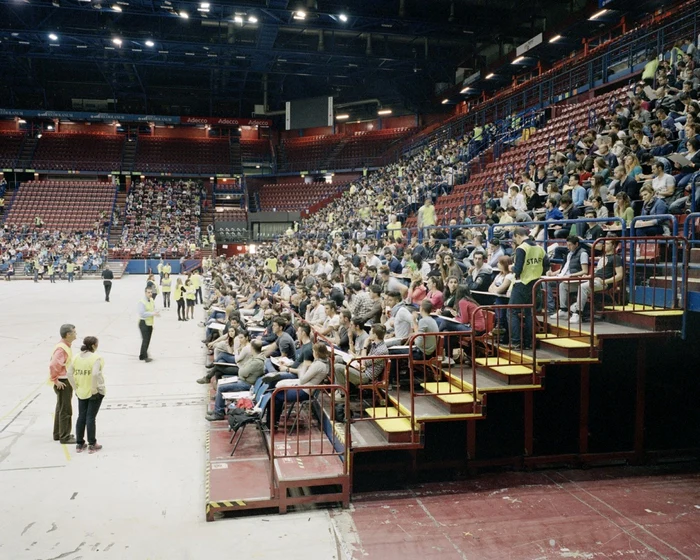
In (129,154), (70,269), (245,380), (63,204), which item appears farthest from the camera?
(129,154)

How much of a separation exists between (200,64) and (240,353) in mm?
30614

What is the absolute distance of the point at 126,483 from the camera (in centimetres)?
660

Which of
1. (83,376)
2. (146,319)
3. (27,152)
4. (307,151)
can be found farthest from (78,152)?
(83,376)

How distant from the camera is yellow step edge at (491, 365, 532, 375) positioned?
6.78m

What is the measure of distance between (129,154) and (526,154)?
38.4 m

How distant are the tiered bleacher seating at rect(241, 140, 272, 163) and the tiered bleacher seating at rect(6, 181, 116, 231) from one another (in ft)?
35.3

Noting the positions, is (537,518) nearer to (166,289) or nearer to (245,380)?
(245,380)

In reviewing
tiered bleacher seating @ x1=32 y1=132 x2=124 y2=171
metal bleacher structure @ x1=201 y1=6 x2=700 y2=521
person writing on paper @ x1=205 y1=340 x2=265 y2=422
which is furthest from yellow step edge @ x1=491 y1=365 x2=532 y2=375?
tiered bleacher seating @ x1=32 y1=132 x2=124 y2=171

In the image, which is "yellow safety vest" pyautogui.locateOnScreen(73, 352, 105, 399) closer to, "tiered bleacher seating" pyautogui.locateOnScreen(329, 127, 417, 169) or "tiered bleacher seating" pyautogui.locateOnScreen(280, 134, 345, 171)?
"tiered bleacher seating" pyautogui.locateOnScreen(329, 127, 417, 169)

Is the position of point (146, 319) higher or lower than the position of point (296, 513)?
higher

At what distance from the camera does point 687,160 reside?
28.4 feet

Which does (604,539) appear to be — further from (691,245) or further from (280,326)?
(280,326)

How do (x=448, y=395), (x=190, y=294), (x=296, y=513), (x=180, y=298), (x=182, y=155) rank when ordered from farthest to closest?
(x=182, y=155)
(x=190, y=294)
(x=180, y=298)
(x=448, y=395)
(x=296, y=513)

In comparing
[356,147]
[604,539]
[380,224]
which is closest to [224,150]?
[356,147]
